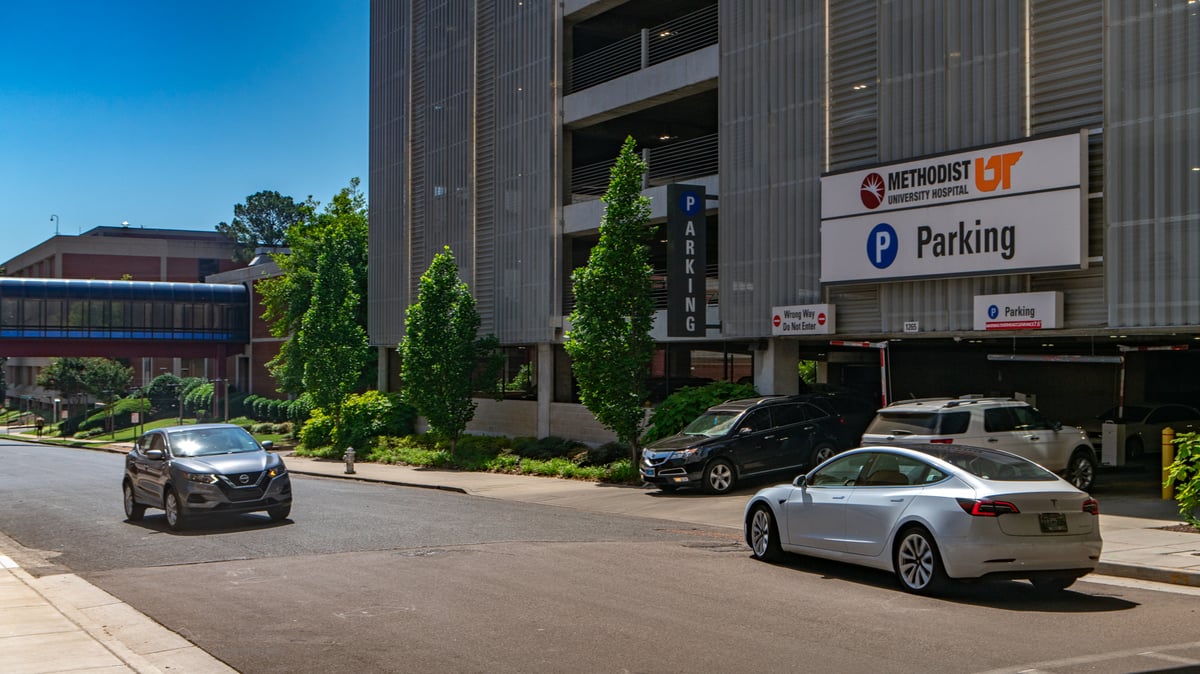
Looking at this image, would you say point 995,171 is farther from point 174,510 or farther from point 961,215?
point 174,510

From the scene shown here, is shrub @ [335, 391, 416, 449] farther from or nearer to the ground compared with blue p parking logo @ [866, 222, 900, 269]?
nearer to the ground

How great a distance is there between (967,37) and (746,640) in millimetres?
15672

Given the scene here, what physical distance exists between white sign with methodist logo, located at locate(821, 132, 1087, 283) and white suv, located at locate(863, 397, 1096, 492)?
2.71 meters

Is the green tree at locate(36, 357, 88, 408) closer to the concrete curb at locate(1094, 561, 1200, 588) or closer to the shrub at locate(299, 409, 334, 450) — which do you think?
the shrub at locate(299, 409, 334, 450)

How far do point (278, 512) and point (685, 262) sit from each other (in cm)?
1275

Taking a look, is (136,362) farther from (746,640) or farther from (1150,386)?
(746,640)

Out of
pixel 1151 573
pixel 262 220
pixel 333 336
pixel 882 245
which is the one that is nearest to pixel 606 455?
pixel 882 245

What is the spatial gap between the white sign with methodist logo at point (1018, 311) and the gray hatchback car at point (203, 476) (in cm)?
1268

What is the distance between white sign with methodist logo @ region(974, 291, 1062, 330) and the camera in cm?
1902

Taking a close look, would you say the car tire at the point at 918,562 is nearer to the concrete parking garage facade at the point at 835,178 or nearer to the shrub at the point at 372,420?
the concrete parking garage facade at the point at 835,178

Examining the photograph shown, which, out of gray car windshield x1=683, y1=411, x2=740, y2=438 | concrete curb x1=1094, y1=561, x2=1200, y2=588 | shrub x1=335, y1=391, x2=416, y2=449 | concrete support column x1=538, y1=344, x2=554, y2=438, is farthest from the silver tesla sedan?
shrub x1=335, y1=391, x2=416, y2=449

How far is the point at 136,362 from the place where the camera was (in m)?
107

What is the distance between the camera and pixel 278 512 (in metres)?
18.1

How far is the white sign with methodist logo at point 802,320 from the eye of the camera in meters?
23.5
